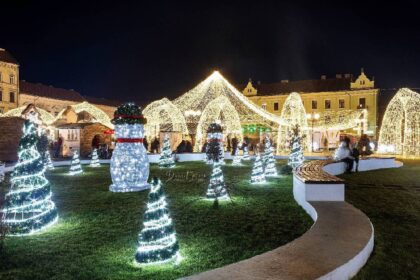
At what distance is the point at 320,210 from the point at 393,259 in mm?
2211

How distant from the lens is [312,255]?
454 centimetres

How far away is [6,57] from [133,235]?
5692 centimetres

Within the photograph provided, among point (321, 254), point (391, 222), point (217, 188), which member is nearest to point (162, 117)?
point (217, 188)

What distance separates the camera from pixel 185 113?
30.8 meters

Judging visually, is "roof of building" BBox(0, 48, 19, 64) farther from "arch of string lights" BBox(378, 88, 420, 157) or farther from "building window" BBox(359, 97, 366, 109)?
"building window" BBox(359, 97, 366, 109)

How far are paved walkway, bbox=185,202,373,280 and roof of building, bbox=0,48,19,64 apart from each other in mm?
57394

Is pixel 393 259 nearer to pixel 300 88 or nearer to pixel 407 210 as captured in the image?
pixel 407 210

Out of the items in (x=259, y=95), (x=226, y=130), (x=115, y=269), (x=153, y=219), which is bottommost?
(x=115, y=269)

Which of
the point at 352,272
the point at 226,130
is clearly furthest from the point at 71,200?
the point at 226,130

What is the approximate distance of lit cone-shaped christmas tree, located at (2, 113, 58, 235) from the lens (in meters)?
6.88

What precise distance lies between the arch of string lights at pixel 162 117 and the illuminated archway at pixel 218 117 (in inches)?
59.3

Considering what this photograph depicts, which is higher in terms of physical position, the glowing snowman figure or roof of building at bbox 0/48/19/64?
roof of building at bbox 0/48/19/64

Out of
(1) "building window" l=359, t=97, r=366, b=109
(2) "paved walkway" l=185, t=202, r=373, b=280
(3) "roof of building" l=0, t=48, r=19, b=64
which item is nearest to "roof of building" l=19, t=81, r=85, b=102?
(3) "roof of building" l=0, t=48, r=19, b=64

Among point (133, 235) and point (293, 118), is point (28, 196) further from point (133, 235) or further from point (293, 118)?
point (293, 118)
